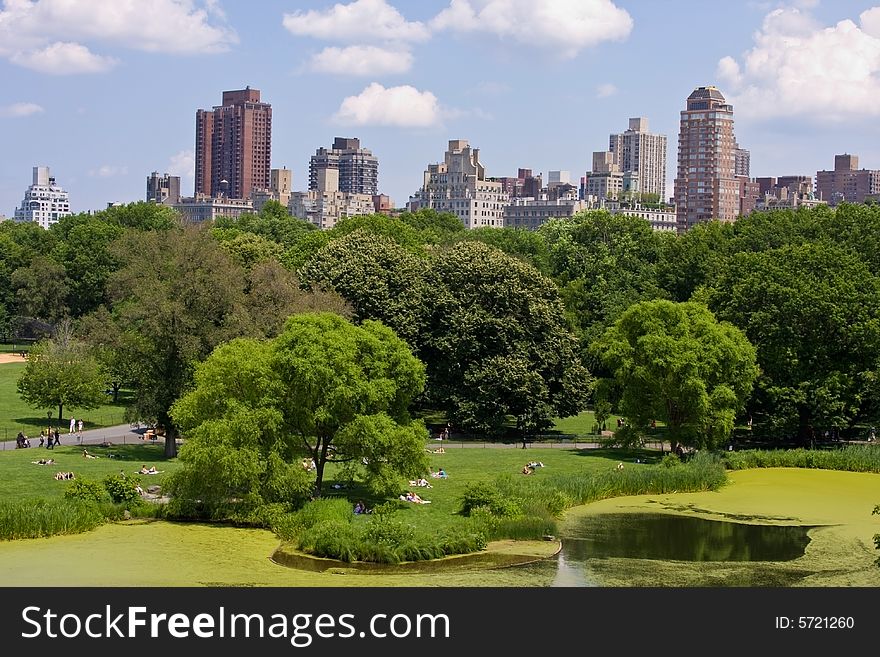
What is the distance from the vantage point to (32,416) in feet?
233

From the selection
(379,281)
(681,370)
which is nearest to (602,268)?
(379,281)

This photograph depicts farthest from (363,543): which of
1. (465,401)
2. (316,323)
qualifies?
(465,401)

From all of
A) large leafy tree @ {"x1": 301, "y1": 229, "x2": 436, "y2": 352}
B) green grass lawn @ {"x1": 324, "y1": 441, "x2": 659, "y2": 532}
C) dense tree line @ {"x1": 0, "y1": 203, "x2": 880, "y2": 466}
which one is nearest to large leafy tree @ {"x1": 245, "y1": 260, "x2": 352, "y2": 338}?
dense tree line @ {"x1": 0, "y1": 203, "x2": 880, "y2": 466}

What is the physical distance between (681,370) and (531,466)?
9.24 metres

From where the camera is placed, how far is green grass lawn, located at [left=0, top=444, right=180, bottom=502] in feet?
152

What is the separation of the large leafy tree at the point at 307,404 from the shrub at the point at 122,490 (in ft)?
9.55

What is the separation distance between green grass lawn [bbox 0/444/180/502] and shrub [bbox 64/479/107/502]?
69cm

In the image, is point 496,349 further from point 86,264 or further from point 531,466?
point 86,264

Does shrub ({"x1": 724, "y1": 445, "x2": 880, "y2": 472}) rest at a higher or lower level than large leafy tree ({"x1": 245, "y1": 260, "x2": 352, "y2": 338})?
lower

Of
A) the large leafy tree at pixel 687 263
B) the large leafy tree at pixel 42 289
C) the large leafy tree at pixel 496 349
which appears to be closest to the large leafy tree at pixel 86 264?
the large leafy tree at pixel 42 289

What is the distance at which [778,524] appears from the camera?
47.0m

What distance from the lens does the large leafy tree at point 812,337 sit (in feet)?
212

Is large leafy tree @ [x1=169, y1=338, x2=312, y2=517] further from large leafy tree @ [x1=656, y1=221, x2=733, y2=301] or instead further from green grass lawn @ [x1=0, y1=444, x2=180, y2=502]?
large leafy tree @ [x1=656, y1=221, x2=733, y2=301]

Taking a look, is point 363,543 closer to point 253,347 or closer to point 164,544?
point 164,544
